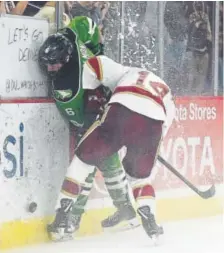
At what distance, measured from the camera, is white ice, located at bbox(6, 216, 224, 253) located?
2.32 meters

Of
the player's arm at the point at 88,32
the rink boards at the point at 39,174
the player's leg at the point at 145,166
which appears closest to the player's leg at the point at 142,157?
the player's leg at the point at 145,166

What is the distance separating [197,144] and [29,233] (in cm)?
74

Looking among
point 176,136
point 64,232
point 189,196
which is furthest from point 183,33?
point 64,232

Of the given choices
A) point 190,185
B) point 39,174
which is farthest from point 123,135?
point 190,185

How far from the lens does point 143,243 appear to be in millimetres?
2389

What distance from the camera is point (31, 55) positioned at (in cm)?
235

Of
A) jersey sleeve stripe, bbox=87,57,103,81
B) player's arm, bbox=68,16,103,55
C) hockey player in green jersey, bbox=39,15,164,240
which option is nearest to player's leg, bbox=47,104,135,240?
hockey player in green jersey, bbox=39,15,164,240

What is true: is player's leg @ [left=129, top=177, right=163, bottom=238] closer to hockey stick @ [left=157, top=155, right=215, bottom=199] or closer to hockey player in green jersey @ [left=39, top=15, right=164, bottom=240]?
hockey player in green jersey @ [left=39, top=15, right=164, bottom=240]

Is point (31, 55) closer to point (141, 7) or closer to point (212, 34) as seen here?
point (141, 7)

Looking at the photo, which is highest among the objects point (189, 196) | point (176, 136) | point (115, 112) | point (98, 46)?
point (98, 46)

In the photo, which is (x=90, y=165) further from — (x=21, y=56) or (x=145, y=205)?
(x=21, y=56)

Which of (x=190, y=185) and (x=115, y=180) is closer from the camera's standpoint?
(x=115, y=180)

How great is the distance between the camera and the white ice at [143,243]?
91.2 inches

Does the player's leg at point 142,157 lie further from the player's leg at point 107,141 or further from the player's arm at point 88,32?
the player's arm at point 88,32
